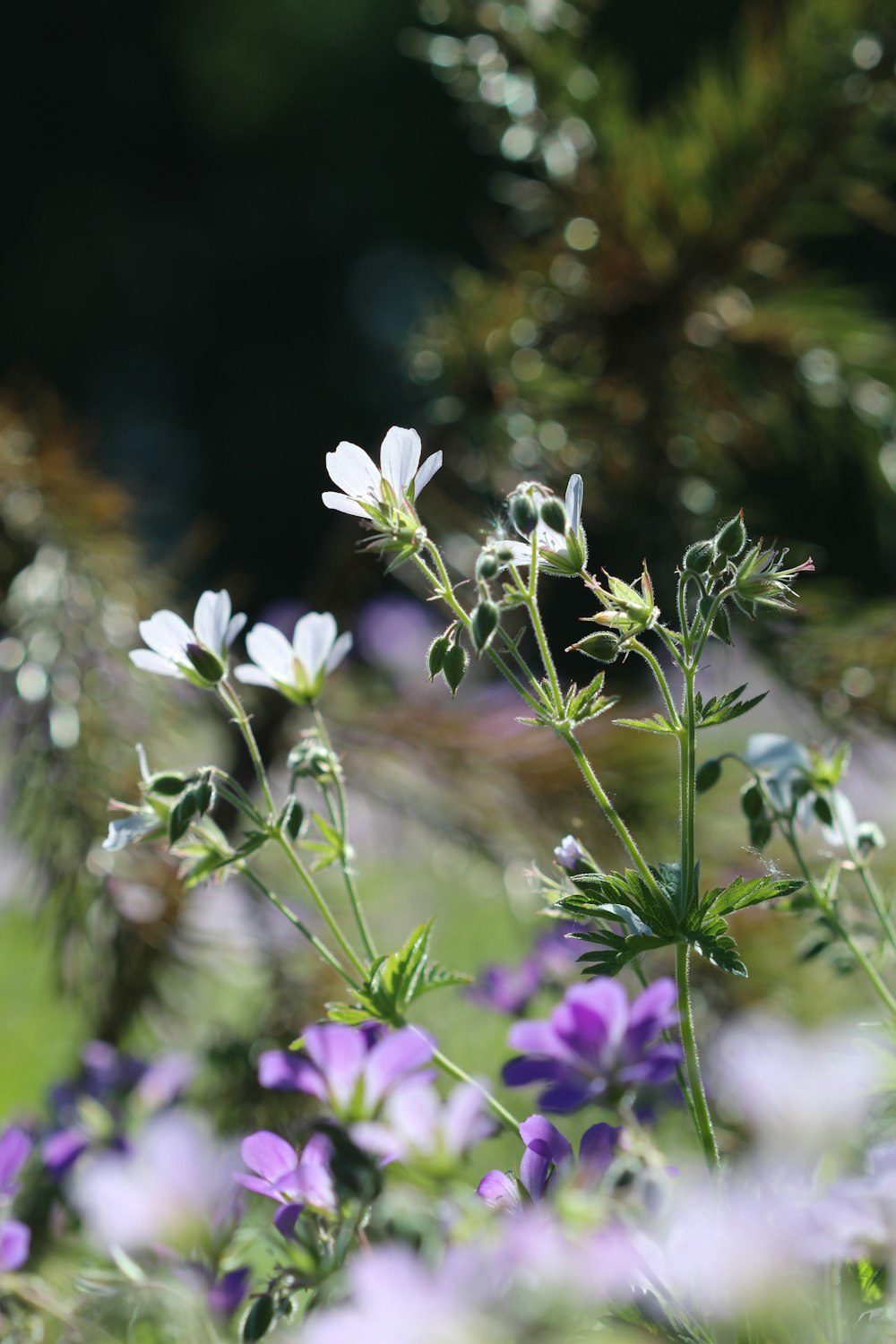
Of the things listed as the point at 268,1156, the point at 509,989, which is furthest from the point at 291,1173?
the point at 509,989

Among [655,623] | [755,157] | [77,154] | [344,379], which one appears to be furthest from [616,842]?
[77,154]

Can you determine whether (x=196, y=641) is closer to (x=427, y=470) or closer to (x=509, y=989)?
(x=427, y=470)

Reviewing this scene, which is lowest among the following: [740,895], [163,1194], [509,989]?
[509,989]

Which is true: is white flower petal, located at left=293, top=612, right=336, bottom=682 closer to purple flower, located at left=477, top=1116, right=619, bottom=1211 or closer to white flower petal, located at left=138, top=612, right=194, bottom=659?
white flower petal, located at left=138, top=612, right=194, bottom=659

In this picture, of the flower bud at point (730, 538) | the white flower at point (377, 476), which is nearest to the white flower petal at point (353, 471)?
the white flower at point (377, 476)

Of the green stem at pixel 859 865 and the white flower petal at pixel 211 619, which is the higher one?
the white flower petal at pixel 211 619

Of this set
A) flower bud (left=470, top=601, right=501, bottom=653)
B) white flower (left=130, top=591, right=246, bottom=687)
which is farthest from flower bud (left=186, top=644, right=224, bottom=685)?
Answer: flower bud (left=470, top=601, right=501, bottom=653)

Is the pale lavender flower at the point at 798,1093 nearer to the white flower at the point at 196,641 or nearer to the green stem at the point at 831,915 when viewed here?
the green stem at the point at 831,915
